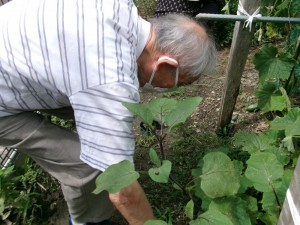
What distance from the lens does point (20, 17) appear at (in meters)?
1.52

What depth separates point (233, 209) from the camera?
1456mm

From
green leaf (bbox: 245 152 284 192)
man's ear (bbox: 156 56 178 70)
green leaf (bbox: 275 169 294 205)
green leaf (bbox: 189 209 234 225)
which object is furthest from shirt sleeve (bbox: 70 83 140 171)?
green leaf (bbox: 275 169 294 205)

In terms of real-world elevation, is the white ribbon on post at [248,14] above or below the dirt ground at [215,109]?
above

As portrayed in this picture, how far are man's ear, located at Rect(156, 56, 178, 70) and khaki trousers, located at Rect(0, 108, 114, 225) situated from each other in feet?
1.86

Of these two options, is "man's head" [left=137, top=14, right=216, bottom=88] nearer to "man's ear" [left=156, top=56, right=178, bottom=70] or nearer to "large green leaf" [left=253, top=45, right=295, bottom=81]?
"man's ear" [left=156, top=56, right=178, bottom=70]

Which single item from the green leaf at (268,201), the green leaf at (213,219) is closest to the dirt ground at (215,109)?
the green leaf at (268,201)

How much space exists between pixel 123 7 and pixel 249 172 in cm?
81

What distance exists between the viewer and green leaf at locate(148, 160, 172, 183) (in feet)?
4.14

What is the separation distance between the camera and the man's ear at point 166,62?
5.13 ft

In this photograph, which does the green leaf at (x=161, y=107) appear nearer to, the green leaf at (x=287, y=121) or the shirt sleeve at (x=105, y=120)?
the shirt sleeve at (x=105, y=120)

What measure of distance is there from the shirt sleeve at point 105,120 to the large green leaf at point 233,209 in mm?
404

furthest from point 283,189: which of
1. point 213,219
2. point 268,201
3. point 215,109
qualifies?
point 215,109

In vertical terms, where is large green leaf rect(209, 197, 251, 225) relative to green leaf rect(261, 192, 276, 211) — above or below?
below

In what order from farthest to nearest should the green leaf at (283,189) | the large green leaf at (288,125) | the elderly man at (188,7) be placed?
the elderly man at (188,7) → the large green leaf at (288,125) → the green leaf at (283,189)
